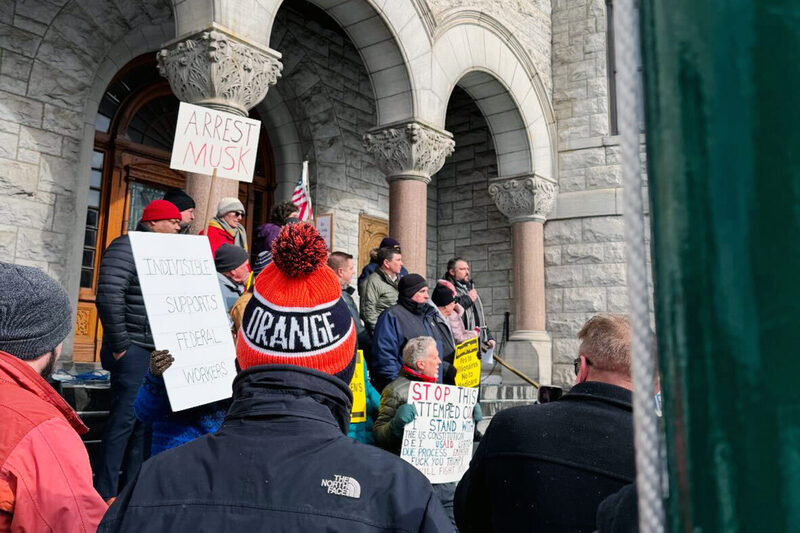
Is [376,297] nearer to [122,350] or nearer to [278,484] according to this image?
[122,350]

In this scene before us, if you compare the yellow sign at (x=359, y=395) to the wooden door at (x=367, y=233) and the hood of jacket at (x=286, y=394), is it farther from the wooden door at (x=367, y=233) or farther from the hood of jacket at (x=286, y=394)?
the wooden door at (x=367, y=233)

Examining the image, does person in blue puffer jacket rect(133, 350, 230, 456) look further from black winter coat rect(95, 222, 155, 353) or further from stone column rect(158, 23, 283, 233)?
stone column rect(158, 23, 283, 233)

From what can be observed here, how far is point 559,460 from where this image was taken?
66.8 inches

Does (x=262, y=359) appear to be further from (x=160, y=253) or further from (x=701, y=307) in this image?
(x=160, y=253)

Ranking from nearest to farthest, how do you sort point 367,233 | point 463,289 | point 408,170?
1. point 463,289
2. point 408,170
3. point 367,233

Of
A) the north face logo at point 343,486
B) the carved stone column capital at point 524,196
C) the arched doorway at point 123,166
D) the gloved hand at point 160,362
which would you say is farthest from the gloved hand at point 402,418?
the carved stone column capital at point 524,196

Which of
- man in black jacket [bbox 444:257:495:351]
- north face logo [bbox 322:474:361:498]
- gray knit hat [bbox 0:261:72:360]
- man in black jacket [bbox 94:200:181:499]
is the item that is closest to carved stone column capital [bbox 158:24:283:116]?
man in black jacket [bbox 94:200:181:499]

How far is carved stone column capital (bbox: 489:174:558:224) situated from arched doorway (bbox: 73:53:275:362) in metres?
5.07

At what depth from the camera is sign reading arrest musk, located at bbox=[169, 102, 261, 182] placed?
13.7 feet

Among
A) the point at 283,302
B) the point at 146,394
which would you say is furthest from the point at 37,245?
the point at 283,302

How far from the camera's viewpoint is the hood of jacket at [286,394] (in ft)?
3.90

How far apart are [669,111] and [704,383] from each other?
0.46ft

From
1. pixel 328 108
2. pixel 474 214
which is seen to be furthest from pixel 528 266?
pixel 328 108

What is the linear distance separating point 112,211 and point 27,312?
6.64m
